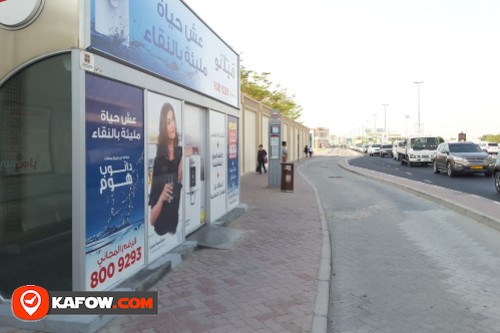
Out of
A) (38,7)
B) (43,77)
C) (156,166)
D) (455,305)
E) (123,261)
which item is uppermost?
(38,7)

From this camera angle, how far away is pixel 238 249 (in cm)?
700

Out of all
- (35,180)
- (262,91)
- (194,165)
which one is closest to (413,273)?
(194,165)

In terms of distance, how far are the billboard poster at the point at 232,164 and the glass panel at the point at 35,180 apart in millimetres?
5953

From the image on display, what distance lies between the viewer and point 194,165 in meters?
7.64

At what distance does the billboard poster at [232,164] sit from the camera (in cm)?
1013

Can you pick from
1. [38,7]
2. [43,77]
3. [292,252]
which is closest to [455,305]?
[292,252]

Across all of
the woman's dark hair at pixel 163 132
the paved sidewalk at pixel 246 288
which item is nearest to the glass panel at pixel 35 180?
the paved sidewalk at pixel 246 288

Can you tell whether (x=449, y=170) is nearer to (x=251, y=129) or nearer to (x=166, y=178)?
(x=251, y=129)

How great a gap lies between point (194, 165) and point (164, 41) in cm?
232

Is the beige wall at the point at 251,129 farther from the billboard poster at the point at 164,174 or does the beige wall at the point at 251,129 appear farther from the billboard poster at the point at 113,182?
the billboard poster at the point at 113,182

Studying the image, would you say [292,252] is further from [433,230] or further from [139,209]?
[433,230]

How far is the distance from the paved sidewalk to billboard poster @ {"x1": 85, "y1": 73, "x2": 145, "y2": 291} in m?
0.57

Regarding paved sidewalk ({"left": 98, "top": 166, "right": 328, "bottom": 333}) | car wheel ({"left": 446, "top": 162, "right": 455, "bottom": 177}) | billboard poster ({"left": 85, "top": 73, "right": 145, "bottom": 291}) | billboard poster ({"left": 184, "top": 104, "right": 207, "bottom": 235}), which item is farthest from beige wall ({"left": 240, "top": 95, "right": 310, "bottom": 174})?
billboard poster ({"left": 85, "top": 73, "right": 145, "bottom": 291})

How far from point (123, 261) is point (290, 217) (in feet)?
18.9
